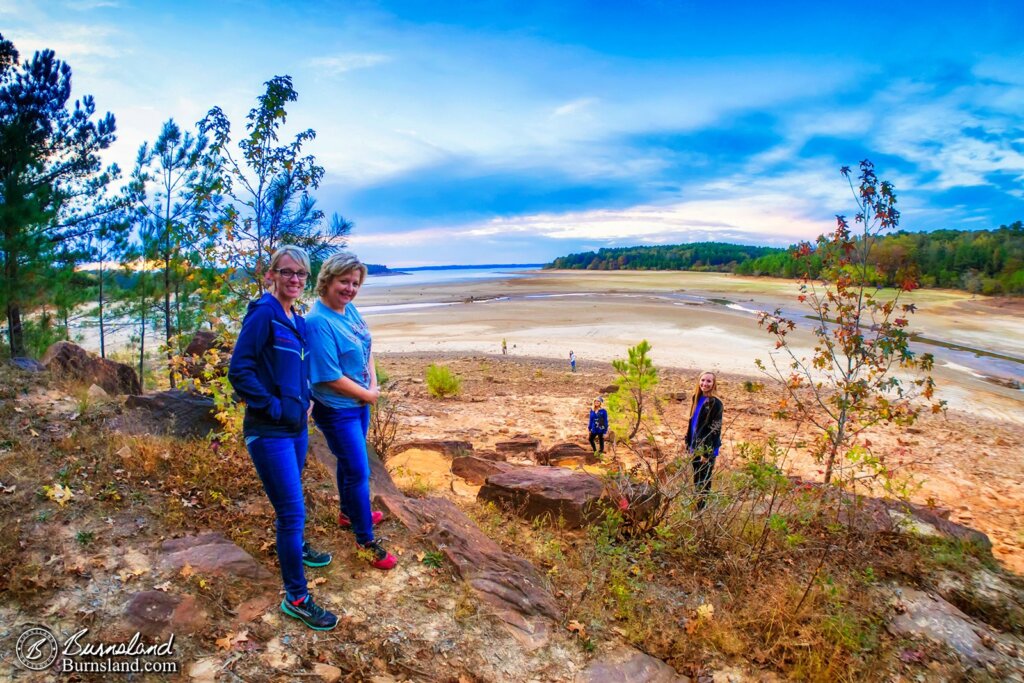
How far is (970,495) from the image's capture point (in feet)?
28.4

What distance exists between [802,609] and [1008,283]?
61.7 metres

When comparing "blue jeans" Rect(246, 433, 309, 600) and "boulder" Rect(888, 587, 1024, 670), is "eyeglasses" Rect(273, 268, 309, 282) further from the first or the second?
"boulder" Rect(888, 587, 1024, 670)

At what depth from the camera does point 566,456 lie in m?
8.73

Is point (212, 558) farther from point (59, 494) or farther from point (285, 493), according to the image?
point (59, 494)

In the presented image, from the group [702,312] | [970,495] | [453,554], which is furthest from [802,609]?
[702,312]

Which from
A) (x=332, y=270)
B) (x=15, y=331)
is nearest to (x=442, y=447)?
(x=332, y=270)

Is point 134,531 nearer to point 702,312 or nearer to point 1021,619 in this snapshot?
point 1021,619

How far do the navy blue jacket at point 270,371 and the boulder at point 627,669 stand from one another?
231cm

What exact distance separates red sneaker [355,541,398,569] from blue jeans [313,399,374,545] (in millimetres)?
40

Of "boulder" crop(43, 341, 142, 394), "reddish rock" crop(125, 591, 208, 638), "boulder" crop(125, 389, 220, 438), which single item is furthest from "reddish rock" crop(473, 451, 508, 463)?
"boulder" crop(43, 341, 142, 394)

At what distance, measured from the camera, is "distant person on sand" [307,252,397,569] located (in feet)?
10.9

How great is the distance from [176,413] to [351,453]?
382 centimetres

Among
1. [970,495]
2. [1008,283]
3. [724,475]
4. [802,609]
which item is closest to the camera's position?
[802,609]

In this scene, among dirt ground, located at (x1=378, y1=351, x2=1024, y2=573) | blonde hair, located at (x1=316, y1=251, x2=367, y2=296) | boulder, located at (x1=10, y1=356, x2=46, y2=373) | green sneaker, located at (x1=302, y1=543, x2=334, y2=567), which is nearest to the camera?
blonde hair, located at (x1=316, y1=251, x2=367, y2=296)
